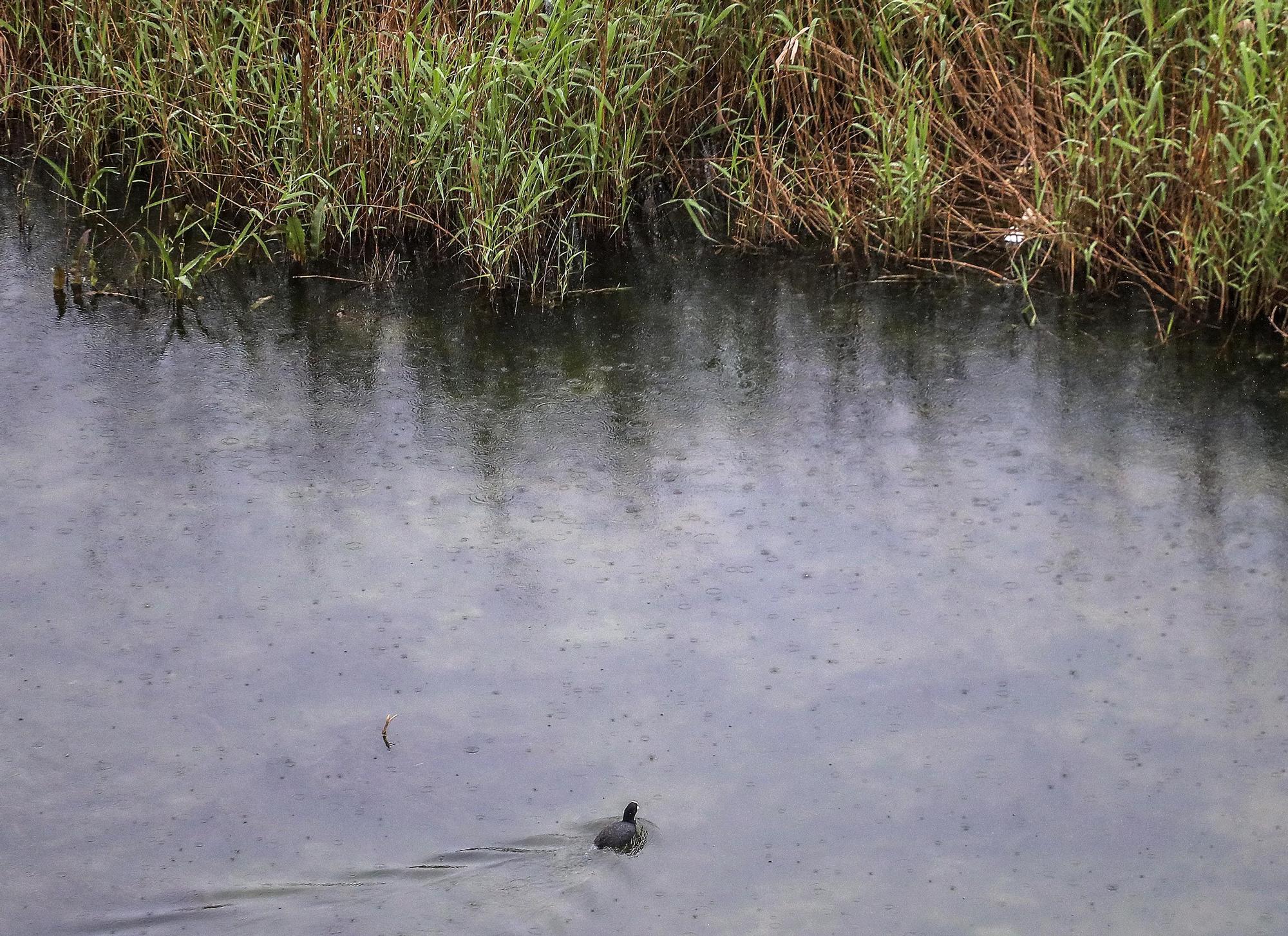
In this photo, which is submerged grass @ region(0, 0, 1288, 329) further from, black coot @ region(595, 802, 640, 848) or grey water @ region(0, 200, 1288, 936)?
black coot @ region(595, 802, 640, 848)

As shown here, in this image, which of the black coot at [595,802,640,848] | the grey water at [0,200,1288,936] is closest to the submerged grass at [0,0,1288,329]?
the grey water at [0,200,1288,936]

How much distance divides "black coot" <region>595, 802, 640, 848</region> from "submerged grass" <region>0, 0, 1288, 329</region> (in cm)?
235

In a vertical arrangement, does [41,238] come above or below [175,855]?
above

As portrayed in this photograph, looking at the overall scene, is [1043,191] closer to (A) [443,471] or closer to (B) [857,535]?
(B) [857,535]

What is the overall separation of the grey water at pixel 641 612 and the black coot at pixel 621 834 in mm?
44

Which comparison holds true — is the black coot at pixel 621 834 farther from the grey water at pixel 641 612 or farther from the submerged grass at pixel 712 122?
the submerged grass at pixel 712 122

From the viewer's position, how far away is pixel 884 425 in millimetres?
3990

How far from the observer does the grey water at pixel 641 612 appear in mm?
2621

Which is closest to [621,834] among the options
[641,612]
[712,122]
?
[641,612]

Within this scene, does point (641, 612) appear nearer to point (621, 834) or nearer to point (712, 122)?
point (621, 834)

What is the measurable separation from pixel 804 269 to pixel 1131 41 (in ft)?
4.00

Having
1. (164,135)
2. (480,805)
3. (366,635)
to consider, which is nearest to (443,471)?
(366,635)

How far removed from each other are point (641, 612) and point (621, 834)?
0.75 metres

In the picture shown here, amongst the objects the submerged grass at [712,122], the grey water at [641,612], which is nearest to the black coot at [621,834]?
the grey water at [641,612]
